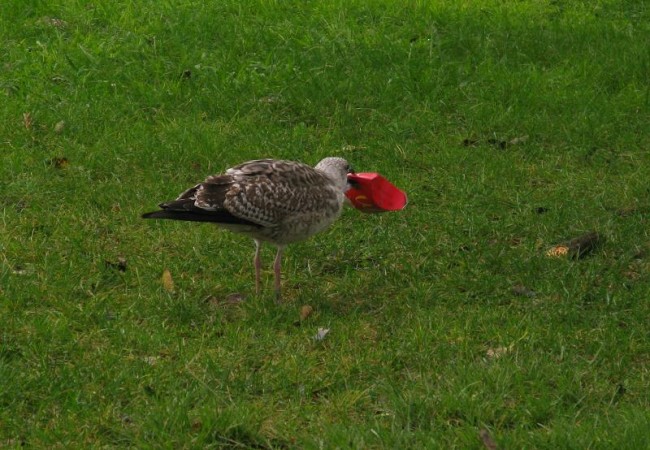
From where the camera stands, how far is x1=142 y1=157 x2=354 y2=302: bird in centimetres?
664

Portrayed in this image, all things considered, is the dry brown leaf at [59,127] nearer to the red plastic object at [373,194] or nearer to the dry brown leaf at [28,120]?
the dry brown leaf at [28,120]

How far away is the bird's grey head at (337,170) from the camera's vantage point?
292 inches

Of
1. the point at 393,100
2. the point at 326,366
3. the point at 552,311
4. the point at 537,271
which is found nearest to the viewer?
the point at 326,366

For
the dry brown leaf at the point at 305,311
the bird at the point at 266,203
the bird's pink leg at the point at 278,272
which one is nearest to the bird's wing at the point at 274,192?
the bird at the point at 266,203

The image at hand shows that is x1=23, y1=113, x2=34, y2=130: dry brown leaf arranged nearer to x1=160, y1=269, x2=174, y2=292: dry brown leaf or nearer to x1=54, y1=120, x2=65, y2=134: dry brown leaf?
x1=54, y1=120, x2=65, y2=134: dry brown leaf

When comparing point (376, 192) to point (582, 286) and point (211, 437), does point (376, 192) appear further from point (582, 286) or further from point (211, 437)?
point (211, 437)

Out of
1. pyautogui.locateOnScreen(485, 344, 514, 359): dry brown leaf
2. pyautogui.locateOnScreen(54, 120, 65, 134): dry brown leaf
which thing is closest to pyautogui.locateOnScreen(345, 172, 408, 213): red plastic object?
pyautogui.locateOnScreen(485, 344, 514, 359): dry brown leaf

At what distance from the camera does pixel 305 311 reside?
6.82 meters

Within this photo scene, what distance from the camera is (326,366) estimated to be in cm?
619

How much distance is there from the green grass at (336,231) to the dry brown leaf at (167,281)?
0.08 m

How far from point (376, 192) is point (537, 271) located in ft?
3.75

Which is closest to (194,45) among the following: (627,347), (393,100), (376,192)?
(393,100)

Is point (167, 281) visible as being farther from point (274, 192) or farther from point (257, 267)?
point (274, 192)

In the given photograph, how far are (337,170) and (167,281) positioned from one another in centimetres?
129
